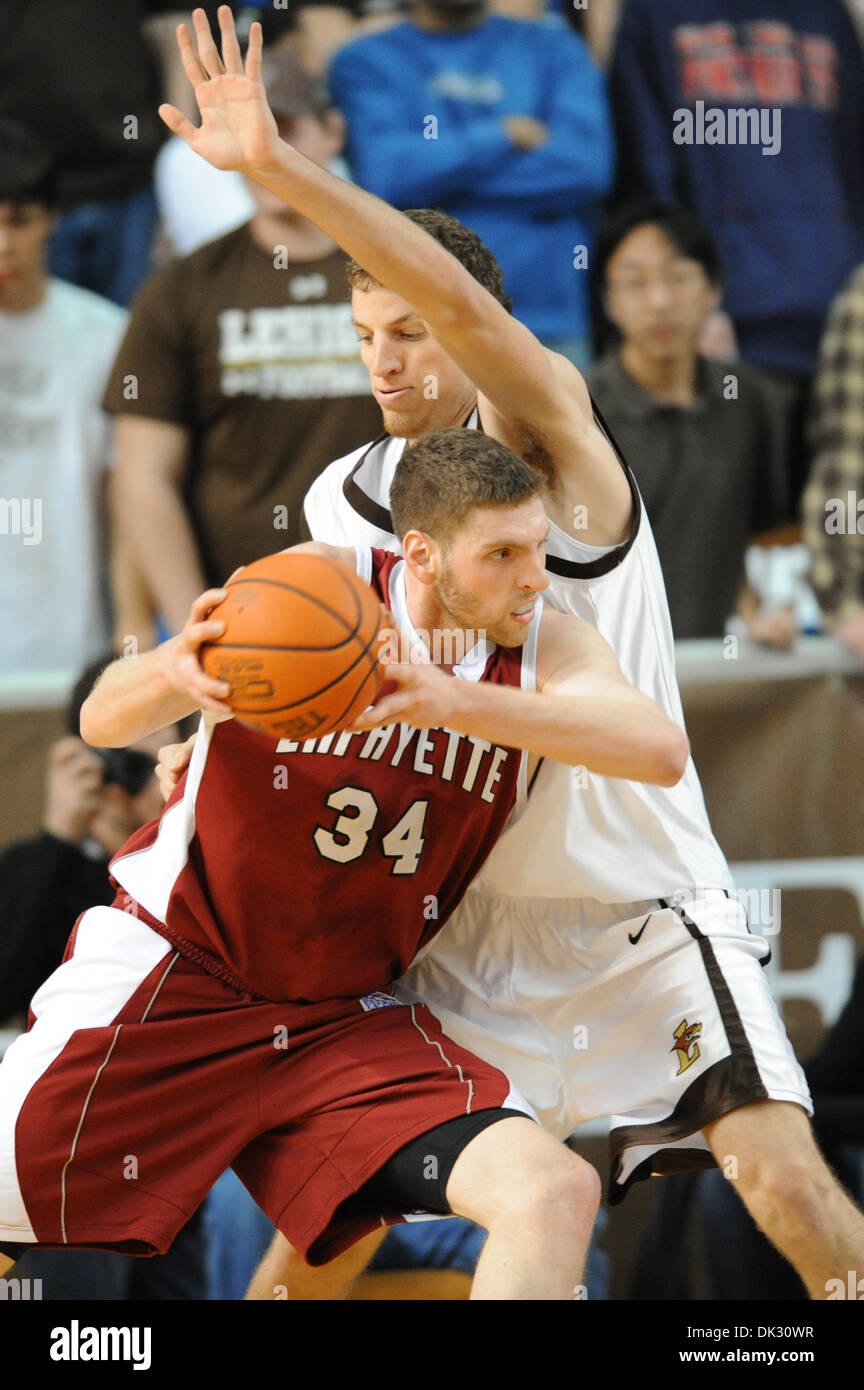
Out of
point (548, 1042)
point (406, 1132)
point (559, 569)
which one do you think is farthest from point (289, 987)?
point (559, 569)

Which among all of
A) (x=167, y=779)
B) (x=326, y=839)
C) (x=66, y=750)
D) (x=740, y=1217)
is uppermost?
(x=66, y=750)

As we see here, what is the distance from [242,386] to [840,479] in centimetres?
225

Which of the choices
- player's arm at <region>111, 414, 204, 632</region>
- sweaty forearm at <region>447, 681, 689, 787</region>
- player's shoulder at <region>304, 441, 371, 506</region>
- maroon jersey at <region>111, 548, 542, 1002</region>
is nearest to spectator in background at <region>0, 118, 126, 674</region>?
player's arm at <region>111, 414, 204, 632</region>

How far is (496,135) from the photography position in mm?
6801

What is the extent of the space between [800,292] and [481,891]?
12.3 ft

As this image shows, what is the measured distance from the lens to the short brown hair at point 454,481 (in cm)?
390

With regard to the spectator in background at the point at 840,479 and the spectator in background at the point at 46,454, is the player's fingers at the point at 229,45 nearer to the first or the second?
the spectator in background at the point at 46,454

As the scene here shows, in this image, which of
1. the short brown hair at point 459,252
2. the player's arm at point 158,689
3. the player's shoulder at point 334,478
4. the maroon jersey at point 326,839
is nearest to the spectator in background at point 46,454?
the player's shoulder at point 334,478

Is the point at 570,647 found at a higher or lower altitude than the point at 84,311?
lower

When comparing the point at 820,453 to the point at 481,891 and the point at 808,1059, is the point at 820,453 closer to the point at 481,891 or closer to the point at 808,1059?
A: the point at 808,1059

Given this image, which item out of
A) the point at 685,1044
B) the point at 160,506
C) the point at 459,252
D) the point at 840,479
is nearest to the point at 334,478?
the point at 459,252

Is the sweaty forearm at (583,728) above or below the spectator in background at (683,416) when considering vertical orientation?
below

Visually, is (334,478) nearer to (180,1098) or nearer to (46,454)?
(180,1098)

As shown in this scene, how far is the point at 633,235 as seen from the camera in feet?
21.9
